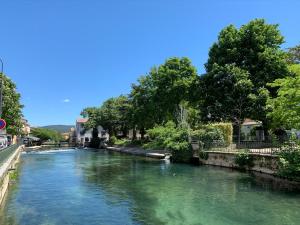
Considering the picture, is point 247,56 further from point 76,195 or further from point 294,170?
point 76,195

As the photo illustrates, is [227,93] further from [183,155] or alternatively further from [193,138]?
[183,155]

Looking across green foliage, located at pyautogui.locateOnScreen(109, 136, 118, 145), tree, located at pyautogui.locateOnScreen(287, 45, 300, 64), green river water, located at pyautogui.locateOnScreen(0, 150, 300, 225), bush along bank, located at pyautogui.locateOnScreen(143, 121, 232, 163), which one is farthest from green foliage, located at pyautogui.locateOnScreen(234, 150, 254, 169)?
green foliage, located at pyautogui.locateOnScreen(109, 136, 118, 145)

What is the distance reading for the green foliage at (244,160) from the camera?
28.2 meters

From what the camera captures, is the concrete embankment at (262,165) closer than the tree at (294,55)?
Yes

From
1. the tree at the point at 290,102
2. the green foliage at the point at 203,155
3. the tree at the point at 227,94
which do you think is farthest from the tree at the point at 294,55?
the tree at the point at 290,102

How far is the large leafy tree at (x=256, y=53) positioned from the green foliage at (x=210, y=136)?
5121mm

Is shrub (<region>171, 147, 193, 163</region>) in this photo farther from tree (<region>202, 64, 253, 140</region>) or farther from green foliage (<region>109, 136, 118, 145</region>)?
green foliage (<region>109, 136, 118, 145</region>)

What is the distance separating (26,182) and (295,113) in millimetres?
18033

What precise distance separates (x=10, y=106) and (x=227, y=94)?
2829 centimetres

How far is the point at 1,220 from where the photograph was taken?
1284cm

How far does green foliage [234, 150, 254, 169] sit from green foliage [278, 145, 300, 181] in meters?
7.58

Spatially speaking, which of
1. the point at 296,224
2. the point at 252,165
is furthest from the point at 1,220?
the point at 252,165

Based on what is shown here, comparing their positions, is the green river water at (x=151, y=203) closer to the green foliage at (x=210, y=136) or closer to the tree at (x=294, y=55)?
the green foliage at (x=210, y=136)

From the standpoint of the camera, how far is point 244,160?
2872cm
